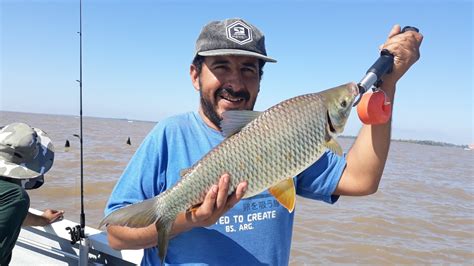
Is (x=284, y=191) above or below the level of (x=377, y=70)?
below

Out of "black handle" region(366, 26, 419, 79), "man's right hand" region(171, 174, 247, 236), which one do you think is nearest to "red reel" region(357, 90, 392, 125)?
"black handle" region(366, 26, 419, 79)

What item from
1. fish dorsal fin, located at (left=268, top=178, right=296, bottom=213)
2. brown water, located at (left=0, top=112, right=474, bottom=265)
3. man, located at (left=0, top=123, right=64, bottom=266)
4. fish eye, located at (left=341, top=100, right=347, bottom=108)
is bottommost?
brown water, located at (left=0, top=112, right=474, bottom=265)

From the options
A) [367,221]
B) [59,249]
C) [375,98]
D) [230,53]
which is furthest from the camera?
[367,221]

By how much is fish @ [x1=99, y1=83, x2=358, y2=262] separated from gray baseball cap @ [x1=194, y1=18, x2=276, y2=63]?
16.5 inches

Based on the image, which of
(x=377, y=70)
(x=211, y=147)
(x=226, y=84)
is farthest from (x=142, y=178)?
(x=377, y=70)

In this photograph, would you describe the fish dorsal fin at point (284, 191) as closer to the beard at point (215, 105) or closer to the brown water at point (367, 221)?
the beard at point (215, 105)

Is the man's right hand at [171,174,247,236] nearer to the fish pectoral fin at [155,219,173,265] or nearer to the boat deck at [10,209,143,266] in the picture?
the fish pectoral fin at [155,219,173,265]

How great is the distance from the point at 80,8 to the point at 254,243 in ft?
16.8

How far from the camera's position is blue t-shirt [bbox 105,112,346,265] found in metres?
2.16

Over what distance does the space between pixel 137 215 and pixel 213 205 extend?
348mm

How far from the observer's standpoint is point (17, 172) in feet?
10.3

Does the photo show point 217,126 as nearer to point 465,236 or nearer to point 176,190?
point 176,190

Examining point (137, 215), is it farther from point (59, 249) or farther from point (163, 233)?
point (59, 249)

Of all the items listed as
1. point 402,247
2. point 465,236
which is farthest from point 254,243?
point 465,236
